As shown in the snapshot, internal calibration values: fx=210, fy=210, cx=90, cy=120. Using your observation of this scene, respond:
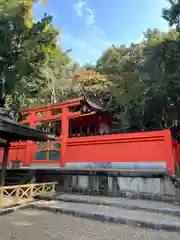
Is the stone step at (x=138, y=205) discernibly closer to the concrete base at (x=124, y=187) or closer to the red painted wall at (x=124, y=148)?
the concrete base at (x=124, y=187)

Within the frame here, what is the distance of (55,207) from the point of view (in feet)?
19.8

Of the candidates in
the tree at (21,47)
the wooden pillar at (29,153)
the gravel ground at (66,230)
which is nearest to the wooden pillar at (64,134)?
the wooden pillar at (29,153)

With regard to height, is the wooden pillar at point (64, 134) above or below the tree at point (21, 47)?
below

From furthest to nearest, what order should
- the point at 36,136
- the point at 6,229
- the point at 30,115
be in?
1. the point at 30,115
2. the point at 36,136
3. the point at 6,229

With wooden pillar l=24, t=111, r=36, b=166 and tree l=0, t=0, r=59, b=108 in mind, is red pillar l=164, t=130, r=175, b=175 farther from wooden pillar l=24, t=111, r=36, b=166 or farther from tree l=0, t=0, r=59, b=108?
tree l=0, t=0, r=59, b=108

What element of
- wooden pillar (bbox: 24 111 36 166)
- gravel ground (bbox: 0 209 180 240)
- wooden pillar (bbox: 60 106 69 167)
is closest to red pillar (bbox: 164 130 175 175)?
gravel ground (bbox: 0 209 180 240)

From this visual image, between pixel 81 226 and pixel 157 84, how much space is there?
36.3ft

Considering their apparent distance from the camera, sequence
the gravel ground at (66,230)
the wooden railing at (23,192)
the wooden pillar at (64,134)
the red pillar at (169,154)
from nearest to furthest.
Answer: the gravel ground at (66,230), the wooden railing at (23,192), the red pillar at (169,154), the wooden pillar at (64,134)

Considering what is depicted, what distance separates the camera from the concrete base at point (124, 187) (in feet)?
22.6

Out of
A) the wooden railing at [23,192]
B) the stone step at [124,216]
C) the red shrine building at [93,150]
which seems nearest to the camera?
the stone step at [124,216]

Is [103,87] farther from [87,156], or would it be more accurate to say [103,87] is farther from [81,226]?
[81,226]

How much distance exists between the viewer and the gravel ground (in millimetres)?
3953

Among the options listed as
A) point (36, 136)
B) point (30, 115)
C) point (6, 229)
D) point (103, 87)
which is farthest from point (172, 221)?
point (103, 87)

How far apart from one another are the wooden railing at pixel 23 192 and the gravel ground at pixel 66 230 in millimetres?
1101
